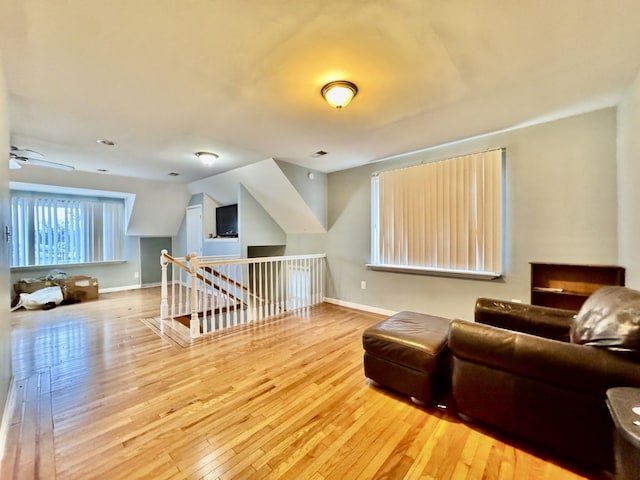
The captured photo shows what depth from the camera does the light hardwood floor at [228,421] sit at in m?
1.37

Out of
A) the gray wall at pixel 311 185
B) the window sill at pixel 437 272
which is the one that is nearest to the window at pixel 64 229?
the gray wall at pixel 311 185

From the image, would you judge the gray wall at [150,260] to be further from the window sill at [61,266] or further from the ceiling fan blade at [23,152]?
the ceiling fan blade at [23,152]

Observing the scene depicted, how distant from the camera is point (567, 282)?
255 cm

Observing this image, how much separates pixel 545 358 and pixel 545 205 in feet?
6.55

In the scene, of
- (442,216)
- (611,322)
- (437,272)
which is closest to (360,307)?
(437,272)

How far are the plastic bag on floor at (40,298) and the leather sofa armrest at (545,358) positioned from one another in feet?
20.6

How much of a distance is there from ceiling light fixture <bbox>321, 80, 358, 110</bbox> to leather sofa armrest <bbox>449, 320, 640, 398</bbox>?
1.80 m

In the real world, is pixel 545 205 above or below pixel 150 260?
above

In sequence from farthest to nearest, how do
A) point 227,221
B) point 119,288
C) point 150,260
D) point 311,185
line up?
1. point 150,260
2. point 119,288
3. point 227,221
4. point 311,185

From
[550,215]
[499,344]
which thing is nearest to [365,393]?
[499,344]

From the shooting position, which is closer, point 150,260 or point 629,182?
point 629,182

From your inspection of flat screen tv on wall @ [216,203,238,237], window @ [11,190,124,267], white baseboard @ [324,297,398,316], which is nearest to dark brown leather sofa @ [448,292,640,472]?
white baseboard @ [324,297,398,316]

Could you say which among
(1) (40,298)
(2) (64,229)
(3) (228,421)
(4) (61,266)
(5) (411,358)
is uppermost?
(2) (64,229)

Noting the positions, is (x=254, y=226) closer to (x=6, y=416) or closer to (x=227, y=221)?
(x=227, y=221)
